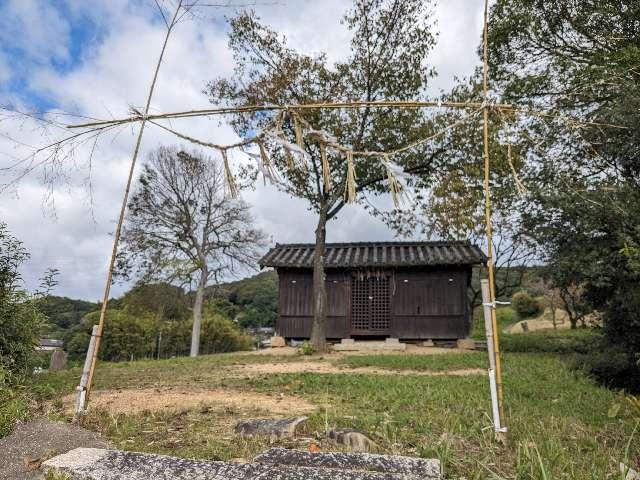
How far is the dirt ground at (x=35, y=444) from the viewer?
3092 mm

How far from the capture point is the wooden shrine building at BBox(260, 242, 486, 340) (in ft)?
58.5

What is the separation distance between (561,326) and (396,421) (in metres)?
23.5

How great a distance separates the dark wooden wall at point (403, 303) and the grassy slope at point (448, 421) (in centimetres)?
869

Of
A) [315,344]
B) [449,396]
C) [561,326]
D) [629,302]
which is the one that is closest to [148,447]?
[449,396]

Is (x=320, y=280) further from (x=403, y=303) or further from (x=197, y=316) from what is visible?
(x=197, y=316)

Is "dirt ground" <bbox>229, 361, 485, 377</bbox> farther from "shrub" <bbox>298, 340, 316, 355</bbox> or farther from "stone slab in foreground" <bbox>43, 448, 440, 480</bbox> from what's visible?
"stone slab in foreground" <bbox>43, 448, 440, 480</bbox>

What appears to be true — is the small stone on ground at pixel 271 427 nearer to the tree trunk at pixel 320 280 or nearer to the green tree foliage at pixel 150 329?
the tree trunk at pixel 320 280

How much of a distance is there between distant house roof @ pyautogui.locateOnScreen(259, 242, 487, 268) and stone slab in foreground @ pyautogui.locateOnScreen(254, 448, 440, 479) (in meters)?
15.0

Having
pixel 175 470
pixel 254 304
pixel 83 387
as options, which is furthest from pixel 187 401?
pixel 254 304

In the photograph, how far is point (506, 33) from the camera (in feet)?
44.6

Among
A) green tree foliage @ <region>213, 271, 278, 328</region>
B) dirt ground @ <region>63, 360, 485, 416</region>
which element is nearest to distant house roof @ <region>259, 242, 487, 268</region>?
dirt ground @ <region>63, 360, 485, 416</region>

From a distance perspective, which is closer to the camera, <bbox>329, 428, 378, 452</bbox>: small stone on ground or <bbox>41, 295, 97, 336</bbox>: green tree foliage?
<bbox>329, 428, 378, 452</bbox>: small stone on ground

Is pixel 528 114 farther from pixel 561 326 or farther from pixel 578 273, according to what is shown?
pixel 561 326

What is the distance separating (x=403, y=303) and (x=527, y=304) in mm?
13601
